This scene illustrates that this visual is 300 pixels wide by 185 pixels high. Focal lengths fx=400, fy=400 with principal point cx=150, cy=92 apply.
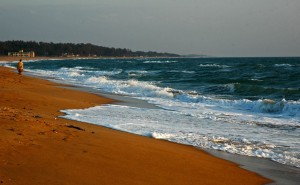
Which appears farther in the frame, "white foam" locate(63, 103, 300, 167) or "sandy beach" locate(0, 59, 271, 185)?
"white foam" locate(63, 103, 300, 167)

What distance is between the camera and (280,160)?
7.57m

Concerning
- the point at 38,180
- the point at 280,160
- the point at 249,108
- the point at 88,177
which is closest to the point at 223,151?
the point at 280,160

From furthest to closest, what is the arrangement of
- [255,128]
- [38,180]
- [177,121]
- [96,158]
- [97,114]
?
[97,114], [177,121], [255,128], [96,158], [38,180]

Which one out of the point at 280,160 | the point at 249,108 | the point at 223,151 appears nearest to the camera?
the point at 280,160

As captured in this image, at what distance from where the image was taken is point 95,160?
240 inches

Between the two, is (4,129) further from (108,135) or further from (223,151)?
(223,151)

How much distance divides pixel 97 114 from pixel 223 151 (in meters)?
5.66

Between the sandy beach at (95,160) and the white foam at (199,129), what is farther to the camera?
the white foam at (199,129)

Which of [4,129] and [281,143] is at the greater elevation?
[4,129]

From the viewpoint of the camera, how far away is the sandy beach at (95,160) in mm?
5207

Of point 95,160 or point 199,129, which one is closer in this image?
point 95,160

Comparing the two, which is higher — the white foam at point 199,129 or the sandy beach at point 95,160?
the sandy beach at point 95,160

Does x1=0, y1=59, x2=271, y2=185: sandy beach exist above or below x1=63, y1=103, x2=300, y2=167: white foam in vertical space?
above

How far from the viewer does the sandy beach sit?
17.1 feet
